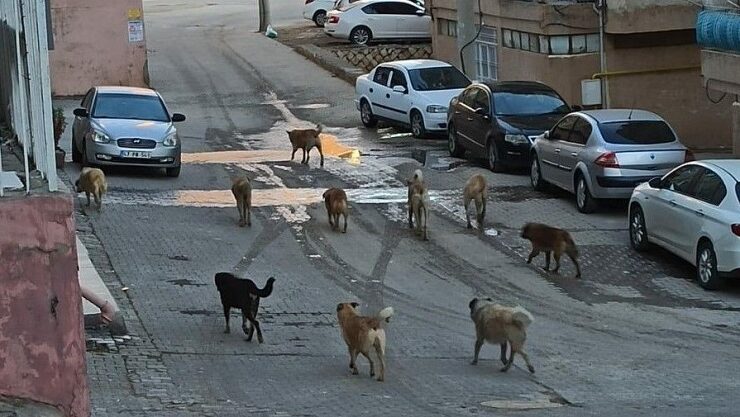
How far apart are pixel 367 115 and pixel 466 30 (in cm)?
367

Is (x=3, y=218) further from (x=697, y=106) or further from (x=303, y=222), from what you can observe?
(x=697, y=106)

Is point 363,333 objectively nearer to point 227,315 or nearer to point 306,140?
point 227,315

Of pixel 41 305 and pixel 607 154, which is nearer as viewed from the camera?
pixel 41 305

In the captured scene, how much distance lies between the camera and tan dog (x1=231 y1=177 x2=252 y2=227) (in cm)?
1875

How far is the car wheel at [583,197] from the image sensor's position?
2036 cm

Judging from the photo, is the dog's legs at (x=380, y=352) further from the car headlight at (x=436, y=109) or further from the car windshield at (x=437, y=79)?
the car windshield at (x=437, y=79)

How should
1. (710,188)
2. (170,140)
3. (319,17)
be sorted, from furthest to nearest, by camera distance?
(319,17) → (170,140) → (710,188)

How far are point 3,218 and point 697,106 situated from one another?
21.6m

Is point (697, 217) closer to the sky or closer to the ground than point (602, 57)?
closer to the ground

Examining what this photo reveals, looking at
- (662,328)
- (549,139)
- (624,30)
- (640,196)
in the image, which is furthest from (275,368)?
(624,30)

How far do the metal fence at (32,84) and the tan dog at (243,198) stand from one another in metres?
9.02

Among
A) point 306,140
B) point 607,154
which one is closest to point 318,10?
point 306,140

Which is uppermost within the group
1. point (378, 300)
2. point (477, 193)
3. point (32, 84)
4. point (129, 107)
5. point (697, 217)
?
point (32, 84)

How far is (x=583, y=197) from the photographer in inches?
808
